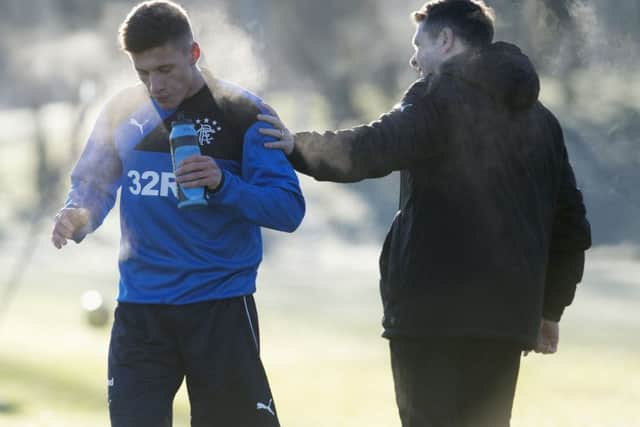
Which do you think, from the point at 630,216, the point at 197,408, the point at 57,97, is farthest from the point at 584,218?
the point at 57,97

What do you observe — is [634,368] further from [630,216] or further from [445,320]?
[445,320]

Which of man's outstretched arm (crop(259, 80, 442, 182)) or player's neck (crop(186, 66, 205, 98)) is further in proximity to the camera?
player's neck (crop(186, 66, 205, 98))

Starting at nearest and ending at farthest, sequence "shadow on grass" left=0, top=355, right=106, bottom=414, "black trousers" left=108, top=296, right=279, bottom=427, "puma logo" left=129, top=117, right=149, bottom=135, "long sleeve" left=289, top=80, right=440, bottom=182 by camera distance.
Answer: "long sleeve" left=289, top=80, right=440, bottom=182, "black trousers" left=108, top=296, right=279, bottom=427, "puma logo" left=129, top=117, right=149, bottom=135, "shadow on grass" left=0, top=355, right=106, bottom=414

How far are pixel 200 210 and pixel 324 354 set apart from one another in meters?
6.50

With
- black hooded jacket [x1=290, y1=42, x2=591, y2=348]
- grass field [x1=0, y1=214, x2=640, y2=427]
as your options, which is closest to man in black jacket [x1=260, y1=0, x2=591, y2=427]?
black hooded jacket [x1=290, y1=42, x2=591, y2=348]

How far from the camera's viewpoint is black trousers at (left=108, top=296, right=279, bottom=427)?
471cm

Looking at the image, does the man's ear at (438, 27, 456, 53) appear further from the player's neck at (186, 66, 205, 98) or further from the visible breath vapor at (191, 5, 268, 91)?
the visible breath vapor at (191, 5, 268, 91)

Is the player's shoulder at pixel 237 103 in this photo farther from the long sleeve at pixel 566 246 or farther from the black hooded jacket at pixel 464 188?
the long sleeve at pixel 566 246

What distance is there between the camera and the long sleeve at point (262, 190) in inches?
179

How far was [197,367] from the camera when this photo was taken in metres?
4.73

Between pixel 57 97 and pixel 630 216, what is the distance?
19.6m

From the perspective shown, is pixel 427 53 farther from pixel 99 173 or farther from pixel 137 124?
pixel 99 173

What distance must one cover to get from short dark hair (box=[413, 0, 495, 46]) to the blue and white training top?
0.66 m

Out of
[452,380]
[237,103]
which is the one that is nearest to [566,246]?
[452,380]
